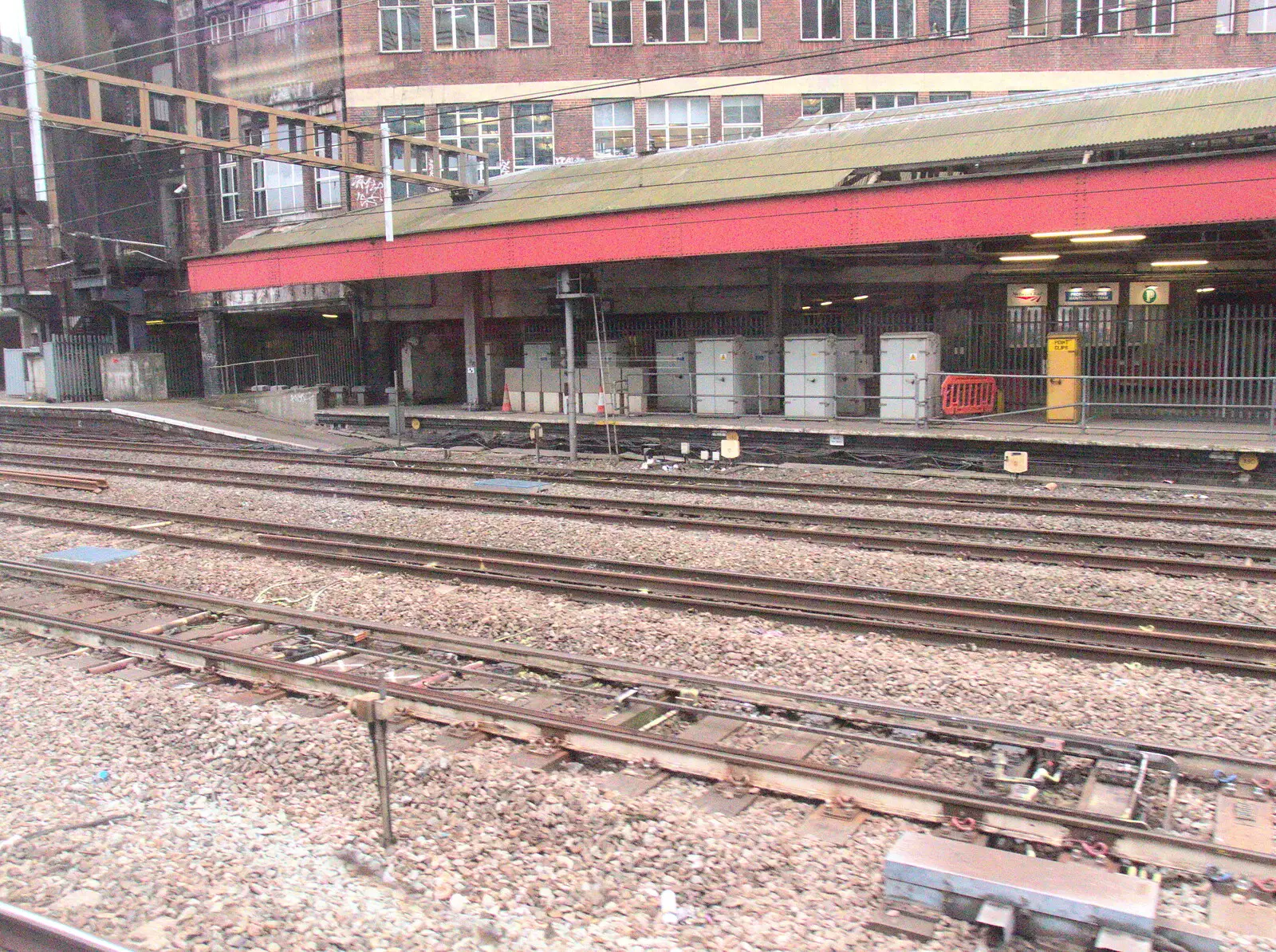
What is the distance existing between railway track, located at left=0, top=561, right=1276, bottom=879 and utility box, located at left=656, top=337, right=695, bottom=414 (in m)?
14.8

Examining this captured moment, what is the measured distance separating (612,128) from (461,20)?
612 cm

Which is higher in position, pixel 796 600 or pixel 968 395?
pixel 968 395

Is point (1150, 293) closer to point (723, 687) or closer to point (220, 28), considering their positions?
point (723, 687)

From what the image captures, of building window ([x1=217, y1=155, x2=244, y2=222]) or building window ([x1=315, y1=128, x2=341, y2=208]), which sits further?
building window ([x1=217, y1=155, x2=244, y2=222])

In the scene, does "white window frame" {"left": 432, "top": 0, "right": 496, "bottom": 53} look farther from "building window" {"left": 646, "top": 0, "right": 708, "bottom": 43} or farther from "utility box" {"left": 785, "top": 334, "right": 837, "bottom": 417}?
"utility box" {"left": 785, "top": 334, "right": 837, "bottom": 417}

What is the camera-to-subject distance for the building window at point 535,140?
3275 cm

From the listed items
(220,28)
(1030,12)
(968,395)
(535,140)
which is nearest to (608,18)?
(535,140)

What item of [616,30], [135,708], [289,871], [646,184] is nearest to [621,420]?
[646,184]

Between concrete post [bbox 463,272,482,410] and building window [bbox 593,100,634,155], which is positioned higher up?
building window [bbox 593,100,634,155]

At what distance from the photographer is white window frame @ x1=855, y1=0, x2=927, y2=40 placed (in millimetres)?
32500

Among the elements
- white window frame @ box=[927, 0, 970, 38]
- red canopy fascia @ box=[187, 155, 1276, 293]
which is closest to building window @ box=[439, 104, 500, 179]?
red canopy fascia @ box=[187, 155, 1276, 293]

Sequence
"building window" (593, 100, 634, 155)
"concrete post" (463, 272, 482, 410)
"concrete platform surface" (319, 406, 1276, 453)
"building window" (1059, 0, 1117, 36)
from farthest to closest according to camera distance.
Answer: "building window" (593, 100, 634, 155) < "building window" (1059, 0, 1117, 36) < "concrete post" (463, 272, 482, 410) < "concrete platform surface" (319, 406, 1276, 453)

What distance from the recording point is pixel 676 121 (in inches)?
1289

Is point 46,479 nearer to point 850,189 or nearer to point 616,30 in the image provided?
point 850,189
